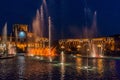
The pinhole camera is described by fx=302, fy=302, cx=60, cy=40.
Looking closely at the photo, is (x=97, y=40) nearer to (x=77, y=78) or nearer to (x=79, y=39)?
(x=79, y=39)

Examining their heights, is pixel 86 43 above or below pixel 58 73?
above

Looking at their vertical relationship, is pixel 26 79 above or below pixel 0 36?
below

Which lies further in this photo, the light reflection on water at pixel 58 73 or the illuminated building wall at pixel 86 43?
the illuminated building wall at pixel 86 43

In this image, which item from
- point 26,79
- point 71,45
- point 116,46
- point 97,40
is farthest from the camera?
point 71,45

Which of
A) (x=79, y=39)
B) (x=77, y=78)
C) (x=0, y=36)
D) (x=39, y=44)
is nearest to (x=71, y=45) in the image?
(x=79, y=39)

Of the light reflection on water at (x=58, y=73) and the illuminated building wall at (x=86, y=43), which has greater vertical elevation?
the illuminated building wall at (x=86, y=43)

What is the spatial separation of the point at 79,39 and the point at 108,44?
32964 millimetres

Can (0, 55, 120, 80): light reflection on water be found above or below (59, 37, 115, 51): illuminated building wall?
below

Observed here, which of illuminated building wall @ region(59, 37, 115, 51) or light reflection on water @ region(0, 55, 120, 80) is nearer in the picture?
light reflection on water @ region(0, 55, 120, 80)

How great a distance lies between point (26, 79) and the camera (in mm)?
27875

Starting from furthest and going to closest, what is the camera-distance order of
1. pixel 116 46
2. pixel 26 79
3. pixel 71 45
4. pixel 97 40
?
1. pixel 71 45
2. pixel 97 40
3. pixel 116 46
4. pixel 26 79

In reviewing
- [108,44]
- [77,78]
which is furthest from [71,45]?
[77,78]

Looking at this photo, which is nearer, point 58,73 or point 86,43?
point 58,73

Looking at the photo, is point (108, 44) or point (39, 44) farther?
point (39, 44)
